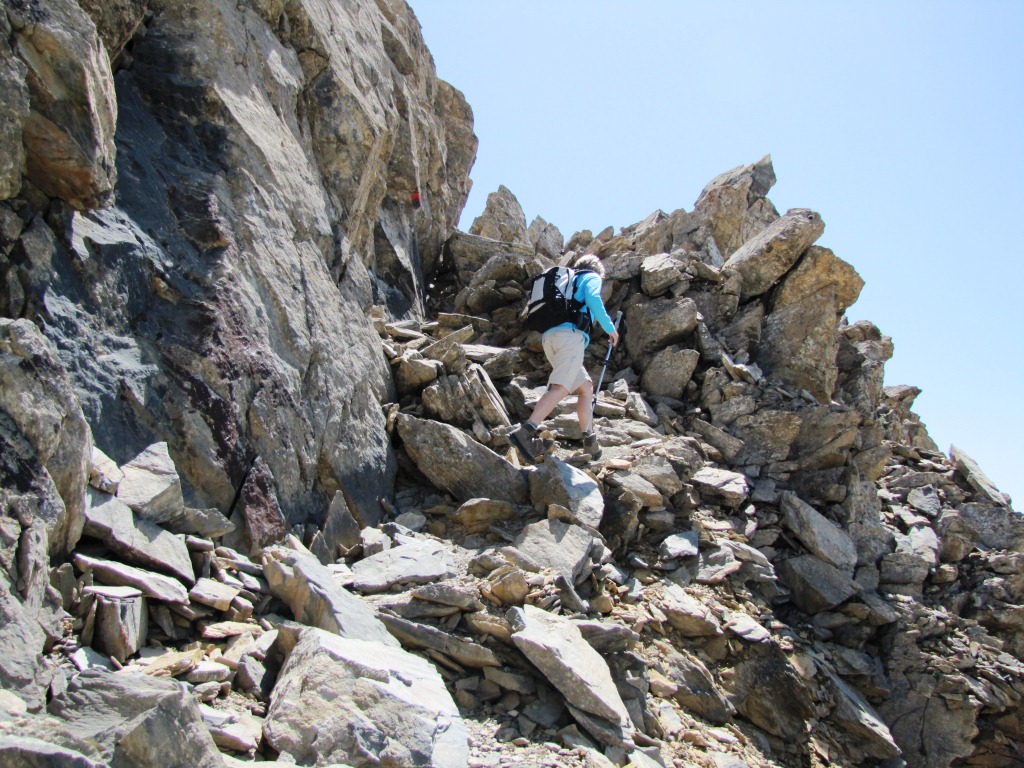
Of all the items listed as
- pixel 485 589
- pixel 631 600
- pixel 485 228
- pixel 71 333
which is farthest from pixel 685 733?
pixel 485 228

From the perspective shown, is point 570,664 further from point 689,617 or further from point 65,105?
point 65,105

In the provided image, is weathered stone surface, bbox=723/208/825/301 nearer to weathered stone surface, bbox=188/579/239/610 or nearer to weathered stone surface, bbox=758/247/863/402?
weathered stone surface, bbox=758/247/863/402

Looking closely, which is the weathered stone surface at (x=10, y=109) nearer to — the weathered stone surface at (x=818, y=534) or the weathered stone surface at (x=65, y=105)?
the weathered stone surface at (x=65, y=105)

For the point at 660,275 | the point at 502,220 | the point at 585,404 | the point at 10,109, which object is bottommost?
the point at 10,109

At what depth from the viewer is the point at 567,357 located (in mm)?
10836

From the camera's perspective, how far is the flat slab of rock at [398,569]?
23.2 ft

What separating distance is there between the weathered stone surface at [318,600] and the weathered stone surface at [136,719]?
1623 mm

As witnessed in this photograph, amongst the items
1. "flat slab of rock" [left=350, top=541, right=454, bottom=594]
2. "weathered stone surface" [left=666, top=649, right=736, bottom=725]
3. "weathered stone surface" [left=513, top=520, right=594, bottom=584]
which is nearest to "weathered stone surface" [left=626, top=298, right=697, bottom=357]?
"weathered stone surface" [left=513, top=520, right=594, bottom=584]

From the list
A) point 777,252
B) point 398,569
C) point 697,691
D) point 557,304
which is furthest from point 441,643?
point 777,252

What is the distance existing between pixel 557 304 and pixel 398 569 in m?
5.37

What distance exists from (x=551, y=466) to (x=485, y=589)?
2.95 m

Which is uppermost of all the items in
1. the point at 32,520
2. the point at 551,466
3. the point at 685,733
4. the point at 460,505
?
the point at 551,466

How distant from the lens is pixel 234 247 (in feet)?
26.2

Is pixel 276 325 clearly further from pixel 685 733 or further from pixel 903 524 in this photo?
pixel 903 524
